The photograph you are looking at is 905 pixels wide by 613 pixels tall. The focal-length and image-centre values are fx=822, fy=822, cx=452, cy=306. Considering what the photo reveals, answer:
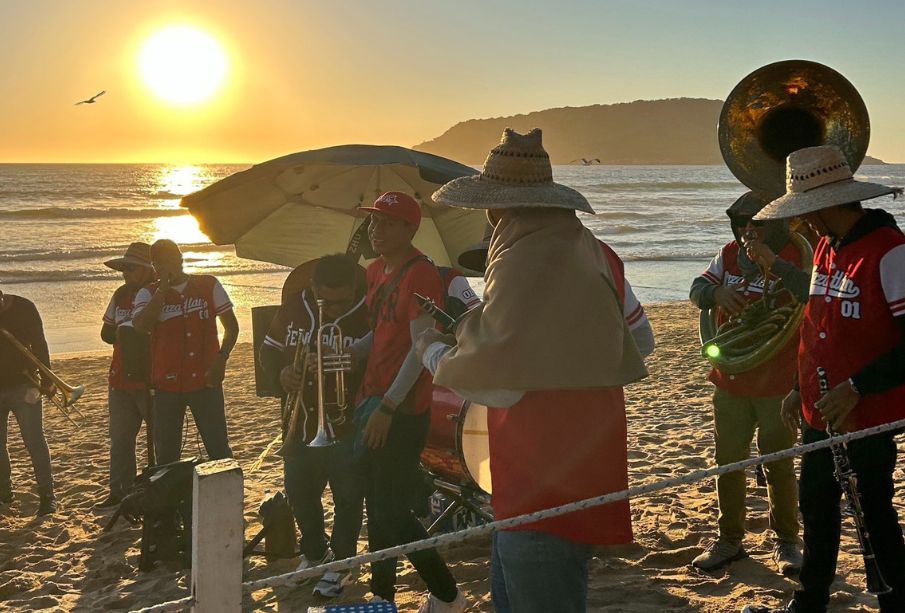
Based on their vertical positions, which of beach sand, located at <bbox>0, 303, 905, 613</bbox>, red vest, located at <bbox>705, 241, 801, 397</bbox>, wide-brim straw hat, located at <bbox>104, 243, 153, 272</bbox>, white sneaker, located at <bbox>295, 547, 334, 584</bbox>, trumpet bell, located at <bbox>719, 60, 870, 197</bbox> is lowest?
beach sand, located at <bbox>0, 303, 905, 613</bbox>

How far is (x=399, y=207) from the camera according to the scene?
13.6 feet

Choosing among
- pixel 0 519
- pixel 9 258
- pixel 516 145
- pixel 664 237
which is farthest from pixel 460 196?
pixel 664 237

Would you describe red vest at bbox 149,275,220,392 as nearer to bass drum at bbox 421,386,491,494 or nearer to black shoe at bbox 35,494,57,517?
black shoe at bbox 35,494,57,517

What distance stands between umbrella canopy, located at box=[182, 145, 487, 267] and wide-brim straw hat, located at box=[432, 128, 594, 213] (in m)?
2.55

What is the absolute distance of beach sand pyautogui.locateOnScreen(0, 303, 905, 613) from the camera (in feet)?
14.8

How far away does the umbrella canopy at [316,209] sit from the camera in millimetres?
5566

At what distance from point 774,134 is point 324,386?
2875 mm

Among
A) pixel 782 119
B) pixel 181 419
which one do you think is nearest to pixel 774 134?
pixel 782 119

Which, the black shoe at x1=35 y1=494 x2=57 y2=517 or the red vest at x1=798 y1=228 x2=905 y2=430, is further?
the black shoe at x1=35 y1=494 x2=57 y2=517

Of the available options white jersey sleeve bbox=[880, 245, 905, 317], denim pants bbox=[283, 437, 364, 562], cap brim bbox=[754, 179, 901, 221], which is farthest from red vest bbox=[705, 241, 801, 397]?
denim pants bbox=[283, 437, 364, 562]

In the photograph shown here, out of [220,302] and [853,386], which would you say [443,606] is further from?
[220,302]

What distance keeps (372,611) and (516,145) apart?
186 centimetres

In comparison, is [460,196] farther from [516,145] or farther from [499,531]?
[499,531]

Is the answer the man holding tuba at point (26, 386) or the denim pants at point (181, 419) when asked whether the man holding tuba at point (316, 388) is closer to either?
the denim pants at point (181, 419)
